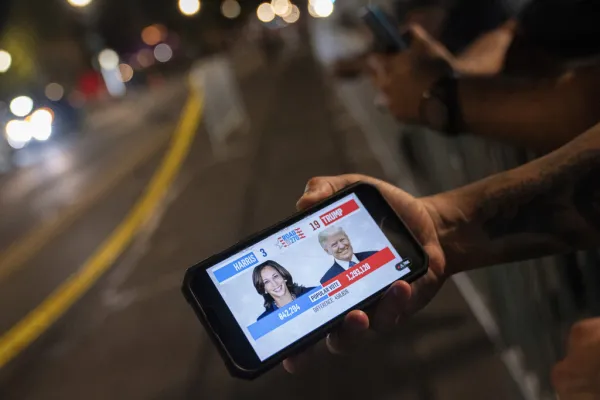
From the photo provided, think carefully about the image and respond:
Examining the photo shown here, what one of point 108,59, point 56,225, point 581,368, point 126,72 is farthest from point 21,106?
point 108,59

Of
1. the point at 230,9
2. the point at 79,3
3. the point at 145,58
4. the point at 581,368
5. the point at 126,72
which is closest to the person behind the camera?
the point at 581,368

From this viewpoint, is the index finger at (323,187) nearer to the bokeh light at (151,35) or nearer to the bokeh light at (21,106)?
the bokeh light at (21,106)

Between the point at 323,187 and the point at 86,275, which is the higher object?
the point at 323,187

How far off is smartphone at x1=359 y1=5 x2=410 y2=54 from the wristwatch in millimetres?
276

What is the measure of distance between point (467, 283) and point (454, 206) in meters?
1.80

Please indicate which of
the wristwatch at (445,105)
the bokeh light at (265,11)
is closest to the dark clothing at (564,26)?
the wristwatch at (445,105)

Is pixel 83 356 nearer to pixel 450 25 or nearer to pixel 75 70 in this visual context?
pixel 450 25

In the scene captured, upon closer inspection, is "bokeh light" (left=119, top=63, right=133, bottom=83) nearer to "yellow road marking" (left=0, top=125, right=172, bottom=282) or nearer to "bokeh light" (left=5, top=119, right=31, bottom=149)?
"bokeh light" (left=5, top=119, right=31, bottom=149)

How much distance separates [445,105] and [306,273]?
1125 mm

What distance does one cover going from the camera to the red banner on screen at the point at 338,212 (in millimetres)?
1481

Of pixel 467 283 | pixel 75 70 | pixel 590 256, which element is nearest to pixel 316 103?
pixel 467 283

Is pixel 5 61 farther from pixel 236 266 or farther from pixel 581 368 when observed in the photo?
pixel 581 368

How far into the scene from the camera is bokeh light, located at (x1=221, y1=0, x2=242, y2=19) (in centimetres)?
5284

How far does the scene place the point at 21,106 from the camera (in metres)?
15.5
